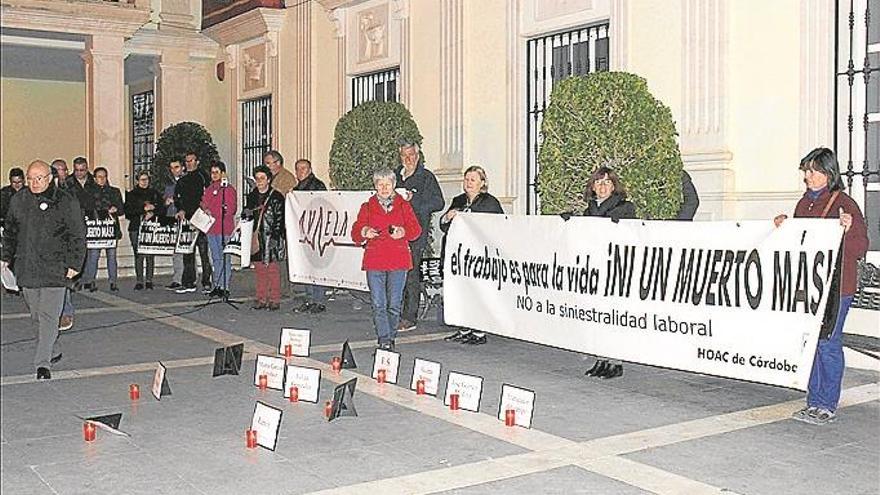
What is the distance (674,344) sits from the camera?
729 cm

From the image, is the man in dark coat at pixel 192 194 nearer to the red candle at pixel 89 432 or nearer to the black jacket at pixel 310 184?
the black jacket at pixel 310 184

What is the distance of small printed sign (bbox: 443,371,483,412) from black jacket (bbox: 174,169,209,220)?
8.68 meters

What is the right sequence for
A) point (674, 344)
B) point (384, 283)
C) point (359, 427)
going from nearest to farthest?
point (359, 427), point (674, 344), point (384, 283)

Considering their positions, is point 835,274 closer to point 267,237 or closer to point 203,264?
point 267,237

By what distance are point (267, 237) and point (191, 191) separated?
2603mm

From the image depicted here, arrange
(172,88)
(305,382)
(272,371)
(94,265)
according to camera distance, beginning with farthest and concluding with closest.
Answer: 1. (172,88)
2. (94,265)
3. (272,371)
4. (305,382)

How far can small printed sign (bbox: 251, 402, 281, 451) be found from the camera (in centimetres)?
569

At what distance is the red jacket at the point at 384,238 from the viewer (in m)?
8.88

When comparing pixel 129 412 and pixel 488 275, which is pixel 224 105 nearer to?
pixel 488 275

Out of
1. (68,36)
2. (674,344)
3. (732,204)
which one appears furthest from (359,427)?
(68,36)

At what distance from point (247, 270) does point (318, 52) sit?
4336mm

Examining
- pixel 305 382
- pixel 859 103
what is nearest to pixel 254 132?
pixel 859 103

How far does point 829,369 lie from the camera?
6473 mm

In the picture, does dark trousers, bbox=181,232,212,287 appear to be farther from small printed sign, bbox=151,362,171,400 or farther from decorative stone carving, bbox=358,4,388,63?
small printed sign, bbox=151,362,171,400
